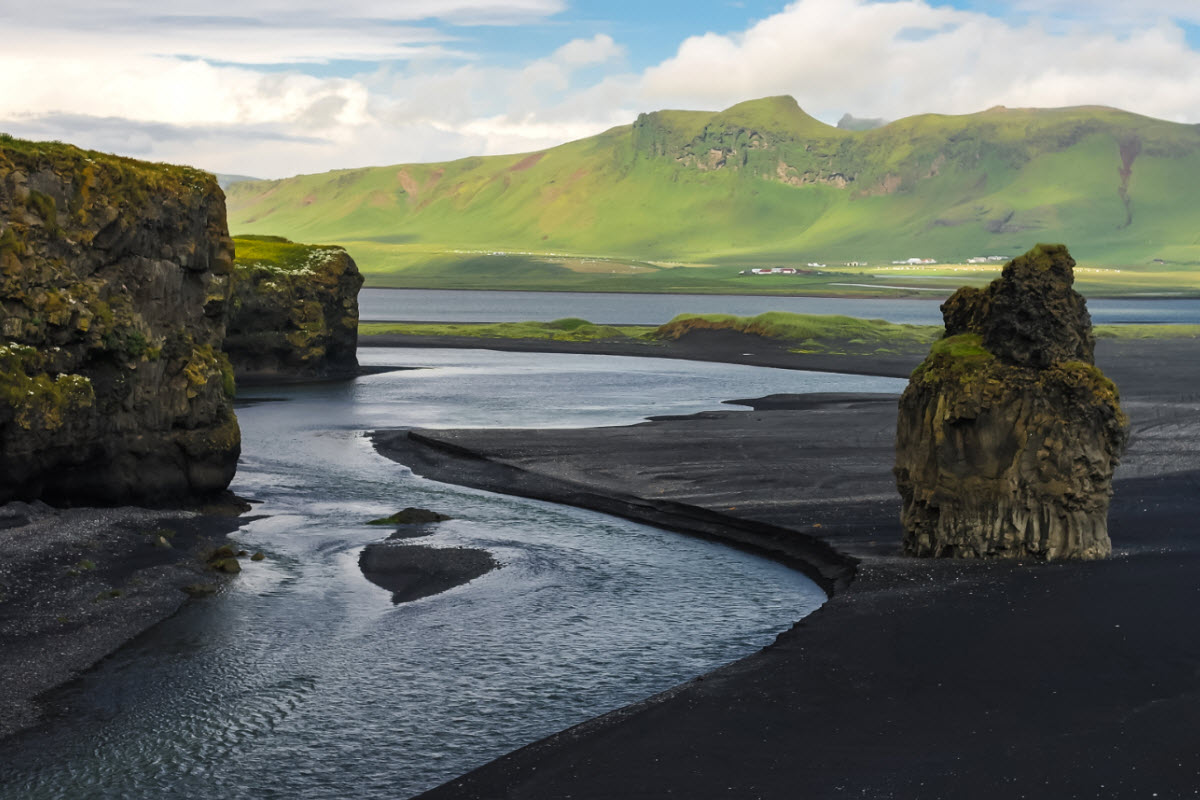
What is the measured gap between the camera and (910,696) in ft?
Result: 85.4

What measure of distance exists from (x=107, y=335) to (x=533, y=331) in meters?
109

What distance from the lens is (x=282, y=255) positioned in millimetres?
109062

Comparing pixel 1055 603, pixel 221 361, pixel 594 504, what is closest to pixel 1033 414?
pixel 1055 603

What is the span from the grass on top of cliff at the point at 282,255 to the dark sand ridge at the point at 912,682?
6476 cm

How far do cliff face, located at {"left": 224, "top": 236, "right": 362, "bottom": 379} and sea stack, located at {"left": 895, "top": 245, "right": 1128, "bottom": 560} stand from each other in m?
72.9

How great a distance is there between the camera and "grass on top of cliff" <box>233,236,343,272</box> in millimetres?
106250

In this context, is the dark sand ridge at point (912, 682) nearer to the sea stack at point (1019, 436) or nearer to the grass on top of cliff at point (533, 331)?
the sea stack at point (1019, 436)

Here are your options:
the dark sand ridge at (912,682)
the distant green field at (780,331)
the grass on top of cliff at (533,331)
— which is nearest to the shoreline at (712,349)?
the distant green field at (780,331)

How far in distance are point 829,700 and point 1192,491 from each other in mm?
27663

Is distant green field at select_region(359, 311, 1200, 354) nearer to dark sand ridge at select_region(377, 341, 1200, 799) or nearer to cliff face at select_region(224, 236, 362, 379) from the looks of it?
cliff face at select_region(224, 236, 362, 379)

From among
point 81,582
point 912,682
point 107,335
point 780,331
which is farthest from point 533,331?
point 912,682

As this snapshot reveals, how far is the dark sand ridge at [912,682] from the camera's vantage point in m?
22.2

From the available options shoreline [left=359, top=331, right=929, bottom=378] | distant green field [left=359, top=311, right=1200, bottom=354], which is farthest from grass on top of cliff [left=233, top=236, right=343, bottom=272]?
distant green field [left=359, top=311, right=1200, bottom=354]

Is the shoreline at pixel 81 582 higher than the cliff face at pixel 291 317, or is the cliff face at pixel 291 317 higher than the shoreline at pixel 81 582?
the cliff face at pixel 291 317
